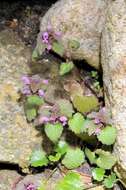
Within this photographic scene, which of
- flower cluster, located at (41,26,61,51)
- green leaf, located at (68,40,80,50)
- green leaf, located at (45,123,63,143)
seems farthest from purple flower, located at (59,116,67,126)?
green leaf, located at (68,40,80,50)

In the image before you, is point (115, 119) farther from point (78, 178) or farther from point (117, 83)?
point (78, 178)

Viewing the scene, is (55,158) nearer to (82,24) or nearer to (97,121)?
(97,121)

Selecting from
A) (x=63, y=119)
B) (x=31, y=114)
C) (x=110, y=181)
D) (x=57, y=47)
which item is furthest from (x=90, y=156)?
(x=57, y=47)

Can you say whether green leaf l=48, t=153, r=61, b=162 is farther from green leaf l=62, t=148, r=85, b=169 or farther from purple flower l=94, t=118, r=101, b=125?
purple flower l=94, t=118, r=101, b=125

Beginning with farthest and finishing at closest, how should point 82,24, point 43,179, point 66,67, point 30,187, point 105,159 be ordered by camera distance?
point 82,24 → point 66,67 → point 43,179 → point 30,187 → point 105,159

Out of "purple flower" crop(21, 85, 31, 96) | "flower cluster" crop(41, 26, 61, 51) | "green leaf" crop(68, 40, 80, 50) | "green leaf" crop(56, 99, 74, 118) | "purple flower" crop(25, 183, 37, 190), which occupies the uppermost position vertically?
"flower cluster" crop(41, 26, 61, 51)

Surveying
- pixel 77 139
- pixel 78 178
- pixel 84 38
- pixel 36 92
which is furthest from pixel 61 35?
pixel 78 178
